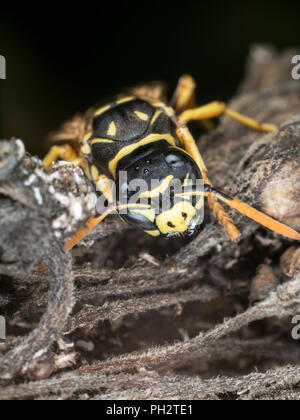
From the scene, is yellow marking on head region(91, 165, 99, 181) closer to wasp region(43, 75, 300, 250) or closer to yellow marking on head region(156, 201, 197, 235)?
wasp region(43, 75, 300, 250)

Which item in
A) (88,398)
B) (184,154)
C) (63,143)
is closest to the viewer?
(88,398)

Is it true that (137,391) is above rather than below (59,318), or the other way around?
below

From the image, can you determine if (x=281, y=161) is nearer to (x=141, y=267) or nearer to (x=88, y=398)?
(x=141, y=267)

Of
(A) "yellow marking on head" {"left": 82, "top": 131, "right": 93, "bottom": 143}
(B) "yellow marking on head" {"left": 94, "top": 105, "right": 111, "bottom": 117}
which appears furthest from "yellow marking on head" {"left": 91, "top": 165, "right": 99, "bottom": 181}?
(B) "yellow marking on head" {"left": 94, "top": 105, "right": 111, "bottom": 117}

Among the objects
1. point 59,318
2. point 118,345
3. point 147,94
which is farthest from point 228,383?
point 147,94

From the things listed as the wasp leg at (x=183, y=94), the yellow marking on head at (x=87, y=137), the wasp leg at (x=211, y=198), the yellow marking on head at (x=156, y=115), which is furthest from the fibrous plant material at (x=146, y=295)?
the wasp leg at (x=183, y=94)

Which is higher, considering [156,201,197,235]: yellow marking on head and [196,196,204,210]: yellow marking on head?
[196,196,204,210]: yellow marking on head

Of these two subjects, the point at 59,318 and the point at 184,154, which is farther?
the point at 184,154
